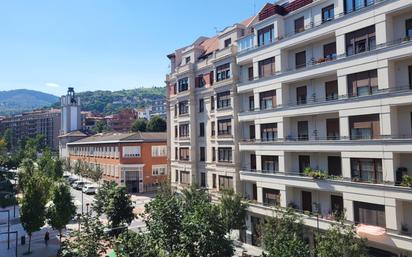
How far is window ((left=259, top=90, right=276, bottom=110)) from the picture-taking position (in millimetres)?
34406

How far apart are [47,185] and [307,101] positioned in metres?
32.9

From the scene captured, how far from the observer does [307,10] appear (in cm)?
3147

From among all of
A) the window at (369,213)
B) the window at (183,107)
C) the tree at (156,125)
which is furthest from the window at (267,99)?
the tree at (156,125)

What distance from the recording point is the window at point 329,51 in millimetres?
29266

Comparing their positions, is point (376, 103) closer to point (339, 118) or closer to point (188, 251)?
point (339, 118)

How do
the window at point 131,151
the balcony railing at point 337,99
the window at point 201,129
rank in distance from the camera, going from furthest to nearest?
the window at point 131,151, the window at point 201,129, the balcony railing at point 337,99

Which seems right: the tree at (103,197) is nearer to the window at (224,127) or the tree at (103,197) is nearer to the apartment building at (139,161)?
the window at (224,127)

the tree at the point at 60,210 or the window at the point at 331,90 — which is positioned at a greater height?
the window at the point at 331,90

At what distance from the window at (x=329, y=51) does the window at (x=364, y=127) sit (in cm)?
579

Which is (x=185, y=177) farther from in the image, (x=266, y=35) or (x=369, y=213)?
(x=369, y=213)

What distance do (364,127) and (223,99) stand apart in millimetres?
18572

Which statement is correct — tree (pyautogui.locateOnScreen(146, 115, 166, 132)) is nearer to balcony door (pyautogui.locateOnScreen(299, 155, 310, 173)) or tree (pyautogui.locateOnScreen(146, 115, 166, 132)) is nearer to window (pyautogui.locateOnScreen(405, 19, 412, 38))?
balcony door (pyautogui.locateOnScreen(299, 155, 310, 173))

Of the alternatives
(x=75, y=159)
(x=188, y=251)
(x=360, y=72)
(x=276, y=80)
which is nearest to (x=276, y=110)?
(x=276, y=80)

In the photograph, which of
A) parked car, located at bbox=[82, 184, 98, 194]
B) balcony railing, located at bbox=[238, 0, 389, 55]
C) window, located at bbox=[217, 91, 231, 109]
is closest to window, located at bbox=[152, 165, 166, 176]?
parked car, located at bbox=[82, 184, 98, 194]
